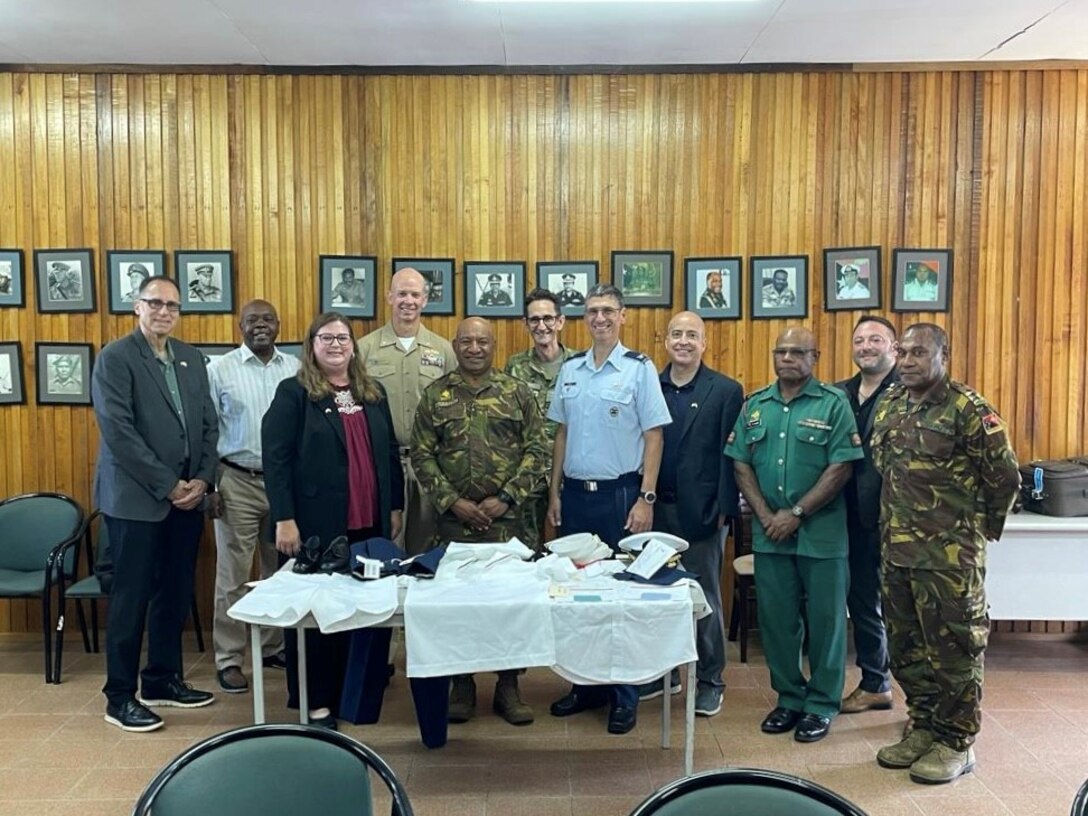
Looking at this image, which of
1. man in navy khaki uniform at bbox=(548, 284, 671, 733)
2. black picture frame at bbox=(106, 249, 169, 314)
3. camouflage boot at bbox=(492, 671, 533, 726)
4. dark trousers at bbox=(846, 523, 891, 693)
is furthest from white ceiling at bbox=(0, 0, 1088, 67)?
camouflage boot at bbox=(492, 671, 533, 726)

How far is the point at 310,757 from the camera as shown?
1.76 meters

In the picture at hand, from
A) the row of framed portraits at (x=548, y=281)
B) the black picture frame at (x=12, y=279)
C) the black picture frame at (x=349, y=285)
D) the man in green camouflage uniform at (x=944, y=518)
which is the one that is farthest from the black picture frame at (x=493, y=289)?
the black picture frame at (x=12, y=279)

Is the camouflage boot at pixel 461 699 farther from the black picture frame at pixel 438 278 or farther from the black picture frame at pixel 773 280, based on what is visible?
the black picture frame at pixel 773 280

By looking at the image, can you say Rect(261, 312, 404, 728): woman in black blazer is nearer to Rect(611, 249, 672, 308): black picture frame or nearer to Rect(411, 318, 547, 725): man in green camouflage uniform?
Rect(411, 318, 547, 725): man in green camouflage uniform

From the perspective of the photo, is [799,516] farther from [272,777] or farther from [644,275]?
[272,777]

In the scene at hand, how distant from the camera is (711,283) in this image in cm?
530

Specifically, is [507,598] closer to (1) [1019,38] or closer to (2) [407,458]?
(2) [407,458]

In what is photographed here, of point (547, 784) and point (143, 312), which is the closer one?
point (547, 784)

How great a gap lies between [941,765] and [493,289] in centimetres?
339

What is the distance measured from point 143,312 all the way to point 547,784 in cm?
269

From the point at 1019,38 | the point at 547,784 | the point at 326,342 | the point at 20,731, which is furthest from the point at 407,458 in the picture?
the point at 1019,38

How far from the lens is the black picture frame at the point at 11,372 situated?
527 centimetres

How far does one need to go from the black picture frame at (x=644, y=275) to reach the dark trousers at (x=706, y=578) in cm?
165

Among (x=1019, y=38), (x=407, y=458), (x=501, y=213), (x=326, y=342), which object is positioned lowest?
(x=407, y=458)
